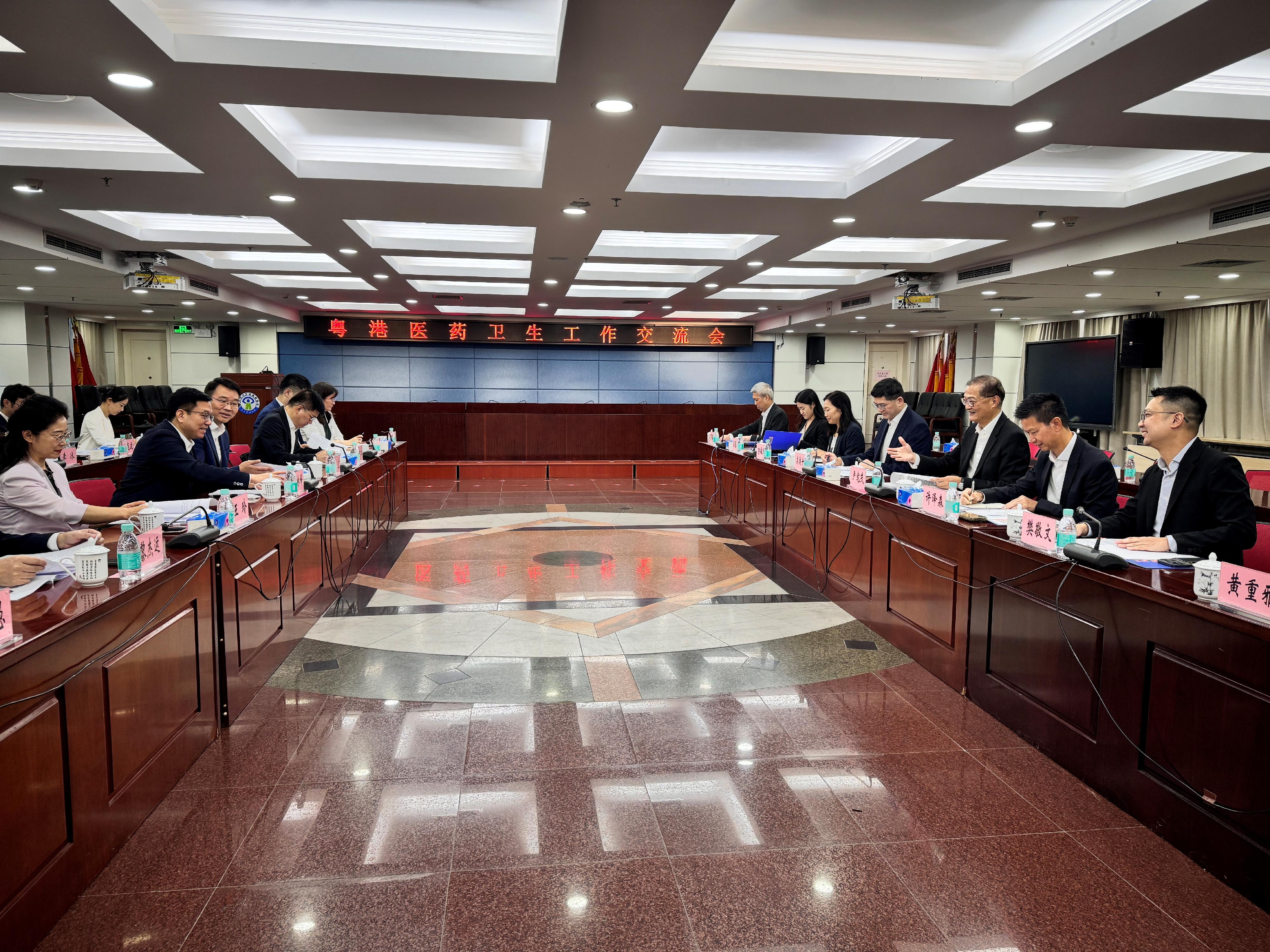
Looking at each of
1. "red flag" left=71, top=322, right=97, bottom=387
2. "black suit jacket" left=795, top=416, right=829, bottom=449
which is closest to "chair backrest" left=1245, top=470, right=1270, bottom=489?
"black suit jacket" left=795, top=416, right=829, bottom=449

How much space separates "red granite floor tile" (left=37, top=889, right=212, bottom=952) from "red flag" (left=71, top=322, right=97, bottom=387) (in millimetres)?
13386

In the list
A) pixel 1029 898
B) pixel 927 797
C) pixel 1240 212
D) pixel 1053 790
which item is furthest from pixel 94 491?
pixel 1240 212

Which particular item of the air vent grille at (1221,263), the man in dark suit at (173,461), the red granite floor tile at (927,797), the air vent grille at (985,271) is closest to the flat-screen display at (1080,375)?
the air vent grille at (985,271)

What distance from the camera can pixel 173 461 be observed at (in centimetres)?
397

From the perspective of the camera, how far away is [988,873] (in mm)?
2230

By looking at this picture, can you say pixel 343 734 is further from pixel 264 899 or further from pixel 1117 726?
pixel 1117 726

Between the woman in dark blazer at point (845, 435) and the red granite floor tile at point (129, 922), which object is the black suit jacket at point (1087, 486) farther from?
the red granite floor tile at point (129, 922)

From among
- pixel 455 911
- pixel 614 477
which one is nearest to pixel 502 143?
pixel 455 911

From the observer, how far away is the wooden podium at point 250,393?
41.4ft

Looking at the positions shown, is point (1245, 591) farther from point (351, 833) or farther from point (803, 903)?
point (351, 833)

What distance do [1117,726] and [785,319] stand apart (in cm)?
1187

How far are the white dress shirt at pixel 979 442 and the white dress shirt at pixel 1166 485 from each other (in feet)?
4.41

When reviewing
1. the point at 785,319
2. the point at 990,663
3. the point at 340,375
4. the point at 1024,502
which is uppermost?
the point at 785,319

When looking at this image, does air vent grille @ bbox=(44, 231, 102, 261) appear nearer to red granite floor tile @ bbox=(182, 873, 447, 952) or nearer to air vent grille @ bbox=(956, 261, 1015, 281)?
red granite floor tile @ bbox=(182, 873, 447, 952)
